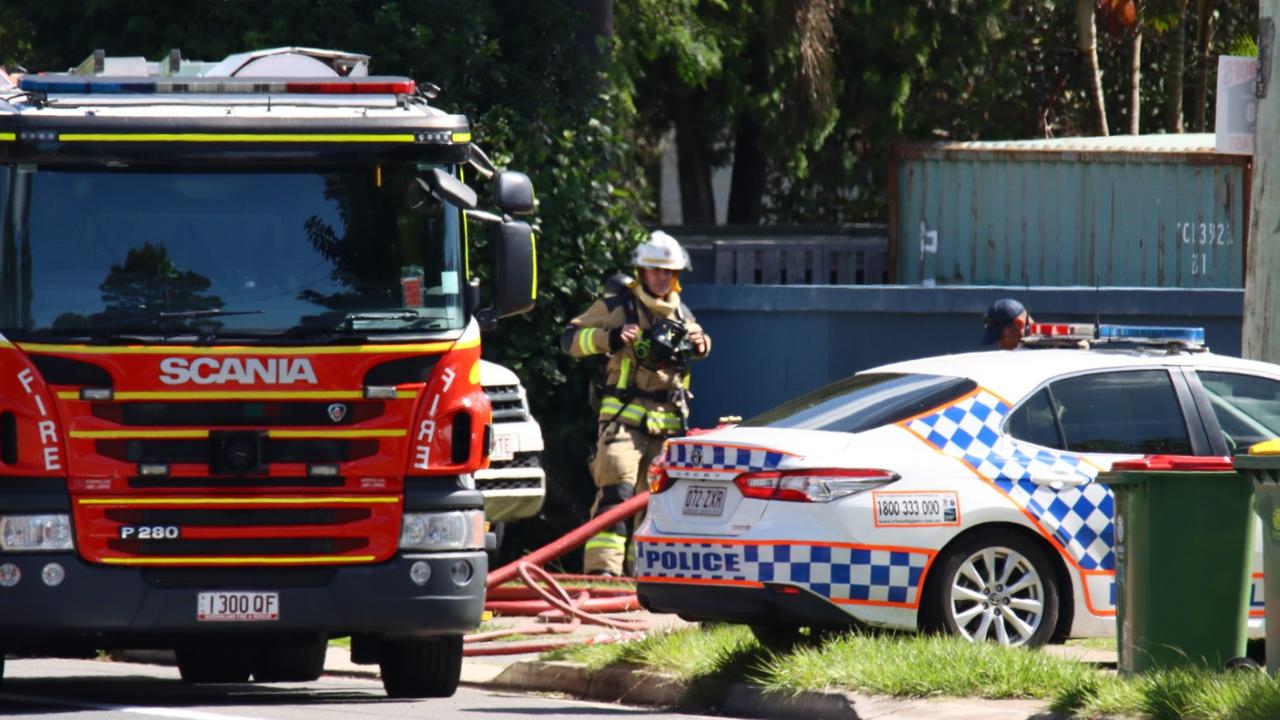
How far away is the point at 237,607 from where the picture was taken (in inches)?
360

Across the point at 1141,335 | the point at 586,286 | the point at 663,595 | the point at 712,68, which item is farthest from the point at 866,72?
the point at 663,595

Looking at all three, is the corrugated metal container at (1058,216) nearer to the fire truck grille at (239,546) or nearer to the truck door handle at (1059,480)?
the truck door handle at (1059,480)

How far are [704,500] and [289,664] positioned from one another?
278 centimetres

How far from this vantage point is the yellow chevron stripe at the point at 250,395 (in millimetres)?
9062

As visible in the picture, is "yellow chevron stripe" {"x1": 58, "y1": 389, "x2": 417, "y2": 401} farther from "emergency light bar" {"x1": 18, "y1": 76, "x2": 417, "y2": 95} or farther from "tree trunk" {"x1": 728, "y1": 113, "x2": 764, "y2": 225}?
"tree trunk" {"x1": 728, "y1": 113, "x2": 764, "y2": 225}

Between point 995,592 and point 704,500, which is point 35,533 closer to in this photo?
point 704,500

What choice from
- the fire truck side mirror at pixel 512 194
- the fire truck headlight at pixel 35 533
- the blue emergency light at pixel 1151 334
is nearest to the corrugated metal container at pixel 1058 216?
the blue emergency light at pixel 1151 334

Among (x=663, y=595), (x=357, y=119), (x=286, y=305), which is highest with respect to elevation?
(x=357, y=119)

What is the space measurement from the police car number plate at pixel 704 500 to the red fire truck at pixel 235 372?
104cm

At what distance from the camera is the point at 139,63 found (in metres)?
10.6

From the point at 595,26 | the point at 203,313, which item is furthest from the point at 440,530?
the point at 595,26

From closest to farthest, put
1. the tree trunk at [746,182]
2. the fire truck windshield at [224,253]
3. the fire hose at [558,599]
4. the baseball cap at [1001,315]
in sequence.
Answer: the fire truck windshield at [224,253] → the fire hose at [558,599] → the baseball cap at [1001,315] → the tree trunk at [746,182]

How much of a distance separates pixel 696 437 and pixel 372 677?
9.00 feet

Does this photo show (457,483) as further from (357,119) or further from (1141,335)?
(1141,335)
